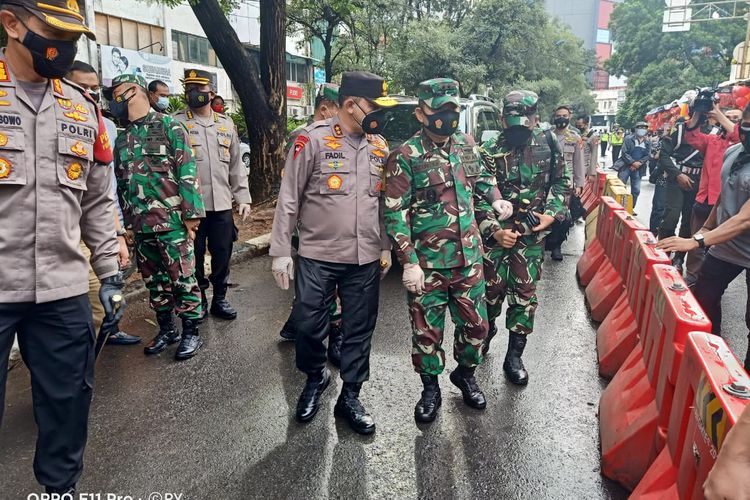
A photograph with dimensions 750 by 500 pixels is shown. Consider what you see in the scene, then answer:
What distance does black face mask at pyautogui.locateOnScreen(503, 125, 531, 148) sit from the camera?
147 inches

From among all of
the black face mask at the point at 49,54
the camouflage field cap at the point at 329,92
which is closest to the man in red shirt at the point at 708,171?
the camouflage field cap at the point at 329,92

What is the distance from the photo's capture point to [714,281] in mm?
3695

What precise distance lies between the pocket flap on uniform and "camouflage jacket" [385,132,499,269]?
4.83ft

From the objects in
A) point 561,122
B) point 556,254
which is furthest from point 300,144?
point 561,122

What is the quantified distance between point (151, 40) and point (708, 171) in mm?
27552

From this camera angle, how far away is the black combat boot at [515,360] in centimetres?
379

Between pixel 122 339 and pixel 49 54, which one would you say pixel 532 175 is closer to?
pixel 49 54

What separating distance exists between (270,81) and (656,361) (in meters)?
7.62

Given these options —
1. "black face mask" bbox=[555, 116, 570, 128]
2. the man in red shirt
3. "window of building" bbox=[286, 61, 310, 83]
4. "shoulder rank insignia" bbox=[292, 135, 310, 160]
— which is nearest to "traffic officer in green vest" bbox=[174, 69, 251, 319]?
"shoulder rank insignia" bbox=[292, 135, 310, 160]

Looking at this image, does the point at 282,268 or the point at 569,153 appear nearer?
the point at 282,268

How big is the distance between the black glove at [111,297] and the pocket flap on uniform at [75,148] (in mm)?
517

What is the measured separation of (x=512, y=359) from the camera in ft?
12.7

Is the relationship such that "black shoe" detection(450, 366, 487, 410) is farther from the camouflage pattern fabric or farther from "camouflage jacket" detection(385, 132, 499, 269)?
"camouflage jacket" detection(385, 132, 499, 269)

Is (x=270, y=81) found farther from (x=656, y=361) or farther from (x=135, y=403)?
(x=656, y=361)
